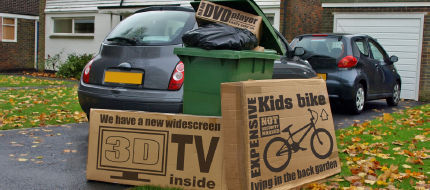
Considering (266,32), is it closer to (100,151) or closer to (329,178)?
(329,178)

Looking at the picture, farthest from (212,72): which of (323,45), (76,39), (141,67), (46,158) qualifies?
(76,39)

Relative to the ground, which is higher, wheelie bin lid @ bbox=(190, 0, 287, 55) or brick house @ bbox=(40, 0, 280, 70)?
brick house @ bbox=(40, 0, 280, 70)

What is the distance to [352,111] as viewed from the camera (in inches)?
369

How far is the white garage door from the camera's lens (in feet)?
45.6

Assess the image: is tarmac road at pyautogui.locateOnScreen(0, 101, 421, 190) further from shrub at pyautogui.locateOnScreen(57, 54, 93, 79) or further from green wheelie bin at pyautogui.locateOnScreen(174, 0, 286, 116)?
shrub at pyautogui.locateOnScreen(57, 54, 93, 79)

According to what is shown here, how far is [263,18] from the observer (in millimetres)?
5051

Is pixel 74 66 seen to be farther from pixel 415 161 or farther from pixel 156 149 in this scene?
pixel 415 161

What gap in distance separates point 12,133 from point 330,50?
5.85 metres

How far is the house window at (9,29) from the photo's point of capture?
24.0 m

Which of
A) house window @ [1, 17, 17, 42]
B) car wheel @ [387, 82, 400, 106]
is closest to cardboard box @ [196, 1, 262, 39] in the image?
car wheel @ [387, 82, 400, 106]

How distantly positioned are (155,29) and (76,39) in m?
15.9

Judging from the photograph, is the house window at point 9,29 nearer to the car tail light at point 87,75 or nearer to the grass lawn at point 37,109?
the grass lawn at point 37,109

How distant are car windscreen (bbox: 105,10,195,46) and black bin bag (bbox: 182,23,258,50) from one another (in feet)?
3.45

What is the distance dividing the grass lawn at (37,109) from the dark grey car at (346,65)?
14.8ft
